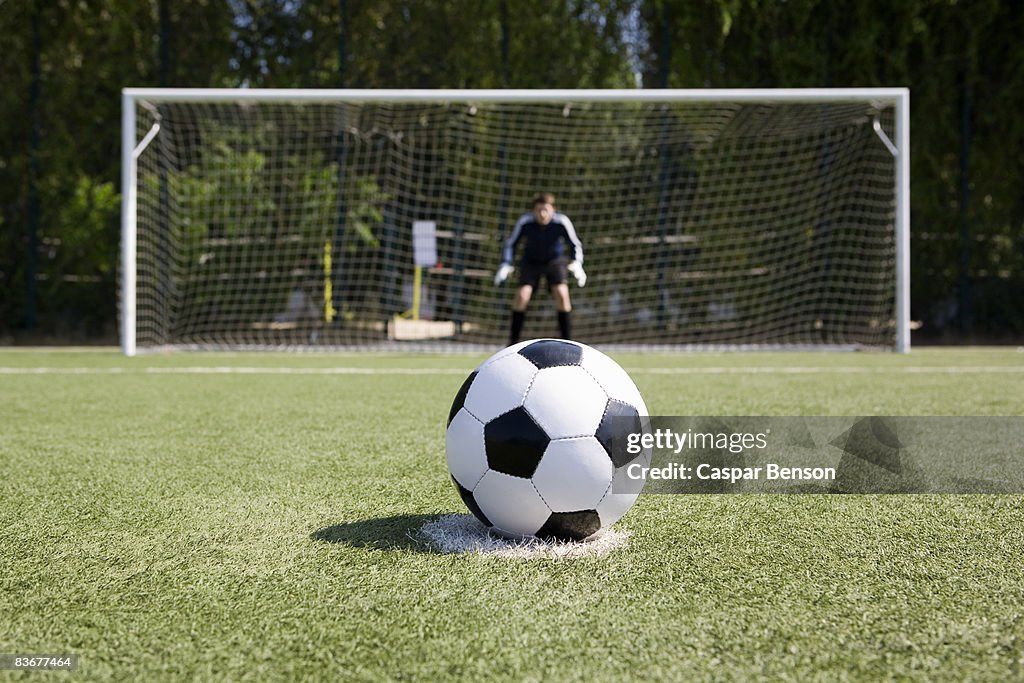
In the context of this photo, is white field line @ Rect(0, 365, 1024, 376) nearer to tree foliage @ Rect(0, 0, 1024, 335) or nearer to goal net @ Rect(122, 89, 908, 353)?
goal net @ Rect(122, 89, 908, 353)

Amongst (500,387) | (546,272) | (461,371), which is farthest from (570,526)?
(546,272)

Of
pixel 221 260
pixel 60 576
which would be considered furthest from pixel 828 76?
pixel 60 576

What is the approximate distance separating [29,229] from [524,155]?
756 cm

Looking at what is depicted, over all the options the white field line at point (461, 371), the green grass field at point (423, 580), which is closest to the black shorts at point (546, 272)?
the white field line at point (461, 371)

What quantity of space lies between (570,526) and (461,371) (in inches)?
220

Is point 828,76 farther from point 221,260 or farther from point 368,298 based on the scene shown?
point 221,260

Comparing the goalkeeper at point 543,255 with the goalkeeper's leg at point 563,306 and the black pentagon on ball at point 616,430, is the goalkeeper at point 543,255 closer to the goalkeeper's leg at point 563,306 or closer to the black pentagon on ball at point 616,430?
the goalkeeper's leg at point 563,306

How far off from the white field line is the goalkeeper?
832 mm

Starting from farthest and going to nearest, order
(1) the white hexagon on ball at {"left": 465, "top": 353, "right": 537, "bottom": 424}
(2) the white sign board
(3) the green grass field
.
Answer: (2) the white sign board → (1) the white hexagon on ball at {"left": 465, "top": 353, "right": 537, "bottom": 424} → (3) the green grass field

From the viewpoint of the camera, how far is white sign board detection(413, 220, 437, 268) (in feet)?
39.4

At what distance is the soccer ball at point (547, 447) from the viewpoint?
2086 mm

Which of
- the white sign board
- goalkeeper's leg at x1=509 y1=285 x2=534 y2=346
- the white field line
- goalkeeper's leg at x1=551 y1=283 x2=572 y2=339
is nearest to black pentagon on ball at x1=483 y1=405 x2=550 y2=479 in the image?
the white field line

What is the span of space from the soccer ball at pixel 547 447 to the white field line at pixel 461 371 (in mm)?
5110

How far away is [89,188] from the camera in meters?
12.9
